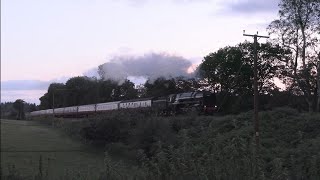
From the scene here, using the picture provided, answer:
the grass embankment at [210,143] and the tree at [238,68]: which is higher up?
the tree at [238,68]

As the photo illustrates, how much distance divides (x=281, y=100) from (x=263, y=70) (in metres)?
16.4

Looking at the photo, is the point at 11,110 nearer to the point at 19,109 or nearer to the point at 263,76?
the point at 19,109

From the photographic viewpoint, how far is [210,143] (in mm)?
8539

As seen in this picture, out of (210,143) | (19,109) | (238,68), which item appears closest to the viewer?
(210,143)

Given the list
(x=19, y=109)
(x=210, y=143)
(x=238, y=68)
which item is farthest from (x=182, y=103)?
(x=210, y=143)

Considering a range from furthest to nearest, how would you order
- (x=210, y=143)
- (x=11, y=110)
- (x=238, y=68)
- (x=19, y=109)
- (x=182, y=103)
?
(x=238, y=68) < (x=182, y=103) < (x=19, y=109) < (x=11, y=110) < (x=210, y=143)

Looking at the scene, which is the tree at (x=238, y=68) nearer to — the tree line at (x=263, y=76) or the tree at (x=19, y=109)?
the tree line at (x=263, y=76)

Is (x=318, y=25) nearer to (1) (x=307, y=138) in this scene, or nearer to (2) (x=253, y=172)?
(1) (x=307, y=138)

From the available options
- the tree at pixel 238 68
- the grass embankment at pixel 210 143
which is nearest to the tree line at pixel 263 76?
the tree at pixel 238 68

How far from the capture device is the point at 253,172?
618 cm

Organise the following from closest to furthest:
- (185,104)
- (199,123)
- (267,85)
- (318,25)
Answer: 1. (199,123)
2. (185,104)
3. (318,25)
4. (267,85)

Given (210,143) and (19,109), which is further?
(19,109)

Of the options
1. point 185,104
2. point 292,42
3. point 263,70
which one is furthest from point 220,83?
point 185,104

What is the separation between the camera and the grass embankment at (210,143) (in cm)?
652
